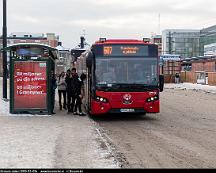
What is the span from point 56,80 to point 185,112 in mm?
5982

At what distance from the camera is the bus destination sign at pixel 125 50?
17.2 meters

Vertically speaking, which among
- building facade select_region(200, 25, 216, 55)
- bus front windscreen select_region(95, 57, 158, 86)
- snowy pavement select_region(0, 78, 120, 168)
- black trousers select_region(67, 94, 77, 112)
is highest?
building facade select_region(200, 25, 216, 55)

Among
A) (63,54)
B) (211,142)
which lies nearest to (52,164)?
(211,142)

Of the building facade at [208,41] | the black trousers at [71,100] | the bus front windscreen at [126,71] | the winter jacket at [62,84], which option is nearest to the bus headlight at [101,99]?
the bus front windscreen at [126,71]

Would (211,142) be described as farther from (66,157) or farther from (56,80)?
(56,80)

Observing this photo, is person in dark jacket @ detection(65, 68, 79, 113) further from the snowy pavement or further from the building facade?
the building facade

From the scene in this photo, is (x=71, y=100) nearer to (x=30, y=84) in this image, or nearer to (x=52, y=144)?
(x=30, y=84)

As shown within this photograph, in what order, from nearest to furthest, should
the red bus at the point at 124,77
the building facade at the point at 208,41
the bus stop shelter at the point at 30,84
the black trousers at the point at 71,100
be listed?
the red bus at the point at 124,77, the bus stop shelter at the point at 30,84, the black trousers at the point at 71,100, the building facade at the point at 208,41

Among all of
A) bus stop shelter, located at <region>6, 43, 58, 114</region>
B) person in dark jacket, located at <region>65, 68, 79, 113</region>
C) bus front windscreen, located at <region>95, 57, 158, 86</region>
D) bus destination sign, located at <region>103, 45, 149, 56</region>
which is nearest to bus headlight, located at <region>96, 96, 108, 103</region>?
bus front windscreen, located at <region>95, 57, 158, 86</region>

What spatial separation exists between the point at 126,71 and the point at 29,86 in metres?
4.06

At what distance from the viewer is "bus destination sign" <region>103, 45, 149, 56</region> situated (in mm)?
17212

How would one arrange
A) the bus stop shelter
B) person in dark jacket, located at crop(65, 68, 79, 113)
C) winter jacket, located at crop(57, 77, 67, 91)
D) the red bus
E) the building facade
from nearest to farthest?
the red bus < the bus stop shelter < person in dark jacket, located at crop(65, 68, 79, 113) < winter jacket, located at crop(57, 77, 67, 91) < the building facade

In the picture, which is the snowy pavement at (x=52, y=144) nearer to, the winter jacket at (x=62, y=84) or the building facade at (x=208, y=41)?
the winter jacket at (x=62, y=84)

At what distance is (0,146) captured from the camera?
34.4ft
